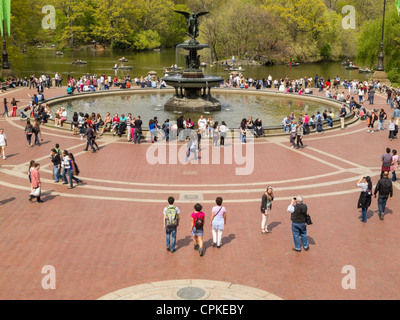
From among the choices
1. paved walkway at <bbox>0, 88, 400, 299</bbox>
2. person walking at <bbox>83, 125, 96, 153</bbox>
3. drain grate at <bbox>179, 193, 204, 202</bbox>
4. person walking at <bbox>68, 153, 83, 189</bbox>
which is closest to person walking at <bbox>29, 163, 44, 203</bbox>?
paved walkway at <bbox>0, 88, 400, 299</bbox>

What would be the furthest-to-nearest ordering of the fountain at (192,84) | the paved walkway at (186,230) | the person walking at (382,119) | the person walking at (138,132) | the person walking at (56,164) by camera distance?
the fountain at (192,84)
the person walking at (382,119)
the person walking at (138,132)
the person walking at (56,164)
the paved walkway at (186,230)

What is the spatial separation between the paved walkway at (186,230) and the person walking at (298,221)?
309 millimetres

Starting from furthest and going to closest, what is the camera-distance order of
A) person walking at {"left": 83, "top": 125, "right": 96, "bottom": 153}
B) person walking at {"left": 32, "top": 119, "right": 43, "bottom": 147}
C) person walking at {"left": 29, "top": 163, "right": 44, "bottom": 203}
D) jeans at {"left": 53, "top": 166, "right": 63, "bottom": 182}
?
1. person walking at {"left": 32, "top": 119, "right": 43, "bottom": 147}
2. person walking at {"left": 83, "top": 125, "right": 96, "bottom": 153}
3. jeans at {"left": 53, "top": 166, "right": 63, "bottom": 182}
4. person walking at {"left": 29, "top": 163, "right": 44, "bottom": 203}

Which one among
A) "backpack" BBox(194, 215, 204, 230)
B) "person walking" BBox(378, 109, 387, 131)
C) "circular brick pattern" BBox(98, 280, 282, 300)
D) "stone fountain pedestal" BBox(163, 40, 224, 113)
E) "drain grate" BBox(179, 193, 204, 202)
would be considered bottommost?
"circular brick pattern" BBox(98, 280, 282, 300)

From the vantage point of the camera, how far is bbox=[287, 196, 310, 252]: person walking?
13.3 meters

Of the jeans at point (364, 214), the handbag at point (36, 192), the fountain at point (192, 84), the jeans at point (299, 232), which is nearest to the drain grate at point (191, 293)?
the jeans at point (299, 232)

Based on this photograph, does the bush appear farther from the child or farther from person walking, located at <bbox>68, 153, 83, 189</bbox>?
Answer: person walking, located at <bbox>68, 153, 83, 189</bbox>

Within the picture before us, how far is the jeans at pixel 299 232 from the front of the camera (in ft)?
44.0

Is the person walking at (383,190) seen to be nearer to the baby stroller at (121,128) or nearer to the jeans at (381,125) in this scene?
the jeans at (381,125)

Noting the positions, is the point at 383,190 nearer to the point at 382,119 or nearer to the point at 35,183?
the point at 35,183

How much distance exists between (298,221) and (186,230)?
3622mm
